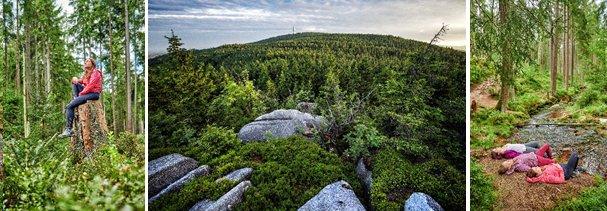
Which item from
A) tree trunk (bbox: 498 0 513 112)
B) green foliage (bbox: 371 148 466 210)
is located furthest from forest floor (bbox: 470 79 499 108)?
green foliage (bbox: 371 148 466 210)

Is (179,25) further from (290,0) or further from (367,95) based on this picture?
(367,95)

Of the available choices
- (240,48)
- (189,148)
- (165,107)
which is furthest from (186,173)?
(240,48)

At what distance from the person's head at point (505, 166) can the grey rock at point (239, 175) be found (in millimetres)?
2606

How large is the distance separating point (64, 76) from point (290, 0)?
7.99ft

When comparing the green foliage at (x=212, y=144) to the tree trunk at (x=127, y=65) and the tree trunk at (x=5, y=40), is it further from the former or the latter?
the tree trunk at (x=5, y=40)

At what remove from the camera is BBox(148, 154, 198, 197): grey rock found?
520cm

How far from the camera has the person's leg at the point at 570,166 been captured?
5.60 meters

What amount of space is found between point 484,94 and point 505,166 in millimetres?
1197

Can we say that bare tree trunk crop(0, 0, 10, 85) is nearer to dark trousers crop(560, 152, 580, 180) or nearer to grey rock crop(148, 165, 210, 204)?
grey rock crop(148, 165, 210, 204)

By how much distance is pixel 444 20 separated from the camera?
5320mm

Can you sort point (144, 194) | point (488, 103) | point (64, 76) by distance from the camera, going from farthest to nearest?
point (488, 103) < point (64, 76) < point (144, 194)

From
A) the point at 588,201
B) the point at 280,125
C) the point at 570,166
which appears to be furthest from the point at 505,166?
the point at 280,125

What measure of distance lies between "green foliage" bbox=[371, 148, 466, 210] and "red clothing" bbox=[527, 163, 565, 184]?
0.83 m

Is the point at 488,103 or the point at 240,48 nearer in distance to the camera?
the point at 240,48
